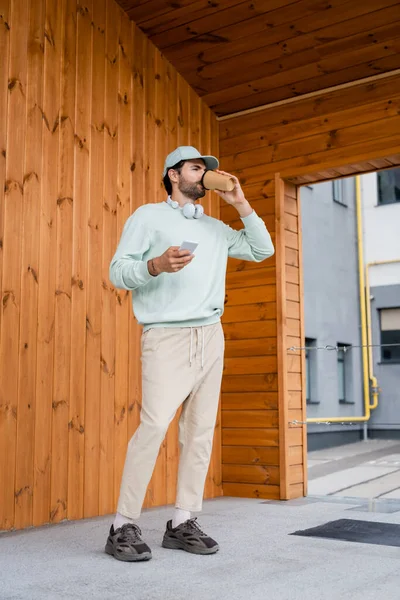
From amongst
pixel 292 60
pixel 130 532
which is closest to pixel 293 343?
pixel 292 60

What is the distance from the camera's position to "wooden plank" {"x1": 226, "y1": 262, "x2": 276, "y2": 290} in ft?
14.0

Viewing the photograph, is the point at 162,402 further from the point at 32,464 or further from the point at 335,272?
the point at 335,272

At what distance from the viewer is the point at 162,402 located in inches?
94.3

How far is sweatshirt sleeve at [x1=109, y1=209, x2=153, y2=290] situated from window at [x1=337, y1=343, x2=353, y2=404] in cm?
748

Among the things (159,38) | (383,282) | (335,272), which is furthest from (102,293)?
(383,282)

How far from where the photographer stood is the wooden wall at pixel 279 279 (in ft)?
13.2

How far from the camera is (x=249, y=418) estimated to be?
13.9ft

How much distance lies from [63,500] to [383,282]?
767 centimetres

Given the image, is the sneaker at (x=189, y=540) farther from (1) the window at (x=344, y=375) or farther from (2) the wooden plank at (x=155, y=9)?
(1) the window at (x=344, y=375)

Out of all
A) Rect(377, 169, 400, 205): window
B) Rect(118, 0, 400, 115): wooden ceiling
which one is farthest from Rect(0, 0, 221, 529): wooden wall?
Rect(377, 169, 400, 205): window

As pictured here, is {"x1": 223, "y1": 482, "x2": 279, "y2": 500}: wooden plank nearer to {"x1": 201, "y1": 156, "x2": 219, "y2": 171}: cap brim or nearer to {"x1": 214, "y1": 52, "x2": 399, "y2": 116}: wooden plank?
{"x1": 201, "y1": 156, "x2": 219, "y2": 171}: cap brim

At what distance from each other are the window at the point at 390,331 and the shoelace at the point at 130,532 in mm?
8142

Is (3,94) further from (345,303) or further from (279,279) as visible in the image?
(345,303)

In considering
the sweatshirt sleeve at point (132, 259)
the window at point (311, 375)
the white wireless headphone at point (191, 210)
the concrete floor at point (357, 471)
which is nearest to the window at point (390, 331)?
the concrete floor at point (357, 471)
